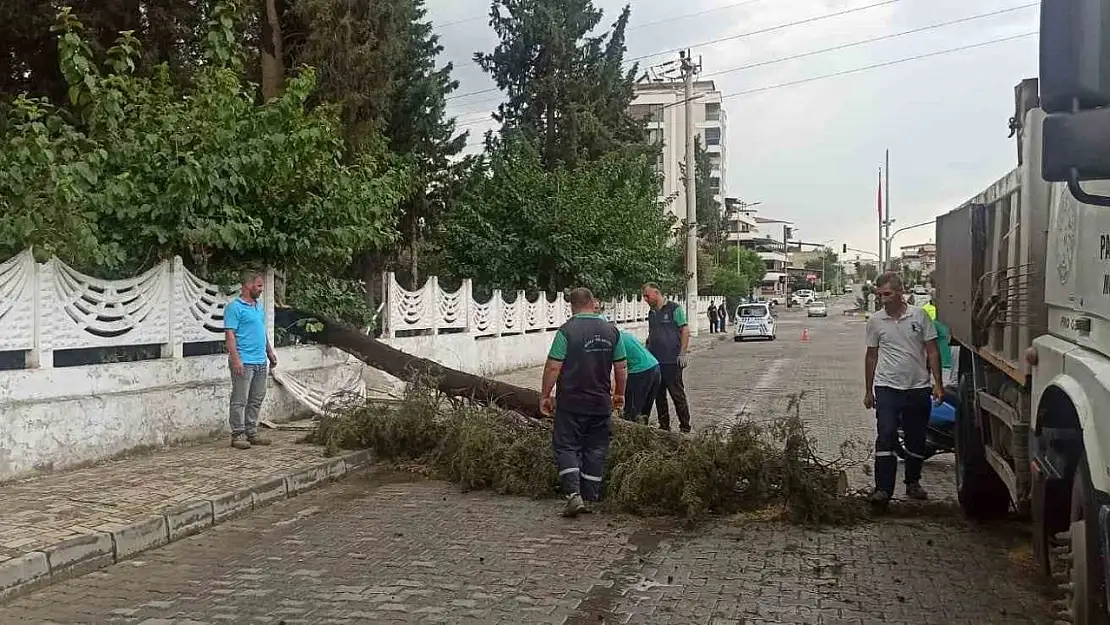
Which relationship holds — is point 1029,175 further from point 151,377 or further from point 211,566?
point 151,377

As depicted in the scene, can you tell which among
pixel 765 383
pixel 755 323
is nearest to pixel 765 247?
pixel 755 323

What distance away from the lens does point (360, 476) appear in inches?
376

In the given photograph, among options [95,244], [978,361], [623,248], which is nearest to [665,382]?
[978,361]

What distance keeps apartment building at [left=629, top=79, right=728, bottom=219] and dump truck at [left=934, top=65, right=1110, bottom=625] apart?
2786 cm

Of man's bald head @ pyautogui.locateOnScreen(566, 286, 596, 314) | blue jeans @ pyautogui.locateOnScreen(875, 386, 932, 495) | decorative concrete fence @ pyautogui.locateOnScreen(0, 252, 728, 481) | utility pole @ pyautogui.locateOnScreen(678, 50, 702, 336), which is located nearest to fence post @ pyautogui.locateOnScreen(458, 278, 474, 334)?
decorative concrete fence @ pyautogui.locateOnScreen(0, 252, 728, 481)

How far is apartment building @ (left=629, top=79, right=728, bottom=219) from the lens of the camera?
45119mm

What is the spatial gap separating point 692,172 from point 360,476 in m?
28.3

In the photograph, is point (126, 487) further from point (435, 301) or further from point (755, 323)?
point (755, 323)

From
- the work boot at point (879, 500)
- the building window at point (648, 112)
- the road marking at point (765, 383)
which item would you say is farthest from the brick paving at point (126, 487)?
the building window at point (648, 112)

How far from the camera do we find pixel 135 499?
747 centimetres

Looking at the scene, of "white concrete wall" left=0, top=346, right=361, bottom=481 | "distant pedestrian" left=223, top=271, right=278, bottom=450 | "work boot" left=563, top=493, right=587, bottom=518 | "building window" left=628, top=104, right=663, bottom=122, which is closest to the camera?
"work boot" left=563, top=493, right=587, bottom=518

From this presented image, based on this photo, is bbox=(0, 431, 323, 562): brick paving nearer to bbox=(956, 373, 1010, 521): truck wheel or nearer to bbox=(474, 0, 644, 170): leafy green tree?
bbox=(956, 373, 1010, 521): truck wheel

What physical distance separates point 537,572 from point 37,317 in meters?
5.05

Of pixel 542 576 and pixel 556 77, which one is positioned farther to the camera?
pixel 556 77
